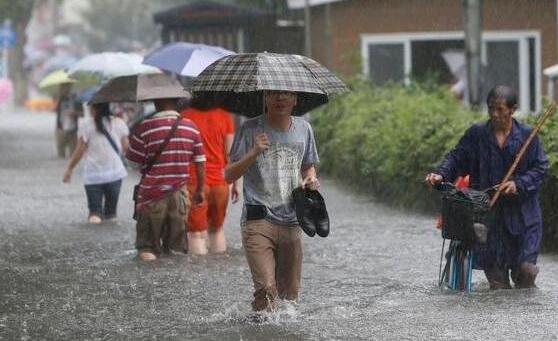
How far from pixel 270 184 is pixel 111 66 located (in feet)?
23.3

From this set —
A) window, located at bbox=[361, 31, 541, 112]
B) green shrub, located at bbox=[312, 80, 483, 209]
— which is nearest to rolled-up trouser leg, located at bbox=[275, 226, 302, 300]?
green shrub, located at bbox=[312, 80, 483, 209]

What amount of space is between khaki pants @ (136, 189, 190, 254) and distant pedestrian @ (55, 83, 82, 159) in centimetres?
1240

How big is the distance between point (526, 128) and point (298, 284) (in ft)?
6.55

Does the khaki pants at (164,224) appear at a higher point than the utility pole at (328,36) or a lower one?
lower

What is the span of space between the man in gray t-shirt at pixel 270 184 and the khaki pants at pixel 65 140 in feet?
55.3

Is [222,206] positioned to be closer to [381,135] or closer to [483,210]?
[483,210]

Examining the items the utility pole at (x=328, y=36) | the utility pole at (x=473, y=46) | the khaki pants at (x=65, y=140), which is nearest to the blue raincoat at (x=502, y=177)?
the utility pole at (x=473, y=46)

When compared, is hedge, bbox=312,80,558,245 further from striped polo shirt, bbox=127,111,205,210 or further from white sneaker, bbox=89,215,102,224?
white sneaker, bbox=89,215,102,224

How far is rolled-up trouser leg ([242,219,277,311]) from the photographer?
857cm

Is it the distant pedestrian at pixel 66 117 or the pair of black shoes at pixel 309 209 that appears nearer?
the pair of black shoes at pixel 309 209

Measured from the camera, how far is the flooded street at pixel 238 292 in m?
8.66

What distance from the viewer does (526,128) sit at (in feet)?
31.6

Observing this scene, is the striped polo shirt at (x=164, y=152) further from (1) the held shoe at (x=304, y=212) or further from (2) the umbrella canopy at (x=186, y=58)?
(1) the held shoe at (x=304, y=212)

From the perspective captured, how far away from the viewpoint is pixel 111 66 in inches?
606
